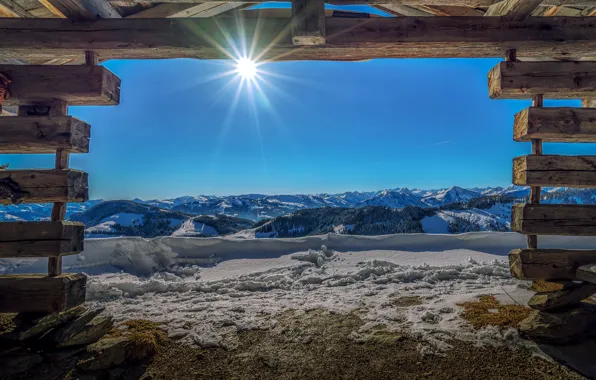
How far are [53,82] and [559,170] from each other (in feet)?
18.2

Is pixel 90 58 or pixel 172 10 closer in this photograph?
pixel 90 58

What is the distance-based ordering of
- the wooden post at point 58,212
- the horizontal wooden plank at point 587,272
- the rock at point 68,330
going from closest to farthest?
the rock at point 68,330
the horizontal wooden plank at point 587,272
the wooden post at point 58,212

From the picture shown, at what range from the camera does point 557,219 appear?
3.37 meters

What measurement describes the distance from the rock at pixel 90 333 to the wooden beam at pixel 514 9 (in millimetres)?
5289

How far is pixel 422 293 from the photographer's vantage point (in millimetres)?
4992

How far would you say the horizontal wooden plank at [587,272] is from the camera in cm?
301

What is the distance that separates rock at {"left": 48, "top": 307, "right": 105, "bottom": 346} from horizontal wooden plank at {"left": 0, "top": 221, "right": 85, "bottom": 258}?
2.23 feet

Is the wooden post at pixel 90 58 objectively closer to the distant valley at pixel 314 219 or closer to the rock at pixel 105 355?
the rock at pixel 105 355

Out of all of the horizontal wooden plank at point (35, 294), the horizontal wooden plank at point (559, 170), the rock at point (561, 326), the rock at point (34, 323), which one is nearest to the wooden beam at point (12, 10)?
the horizontal wooden plank at point (35, 294)

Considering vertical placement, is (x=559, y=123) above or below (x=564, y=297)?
above

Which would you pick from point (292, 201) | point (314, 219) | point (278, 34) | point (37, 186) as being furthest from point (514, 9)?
point (292, 201)

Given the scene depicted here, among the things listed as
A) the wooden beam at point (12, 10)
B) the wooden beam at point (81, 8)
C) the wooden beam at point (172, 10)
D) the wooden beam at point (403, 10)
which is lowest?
the wooden beam at point (81, 8)

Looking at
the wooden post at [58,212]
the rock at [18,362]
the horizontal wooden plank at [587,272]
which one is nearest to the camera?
the rock at [18,362]

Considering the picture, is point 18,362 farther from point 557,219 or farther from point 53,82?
point 557,219
